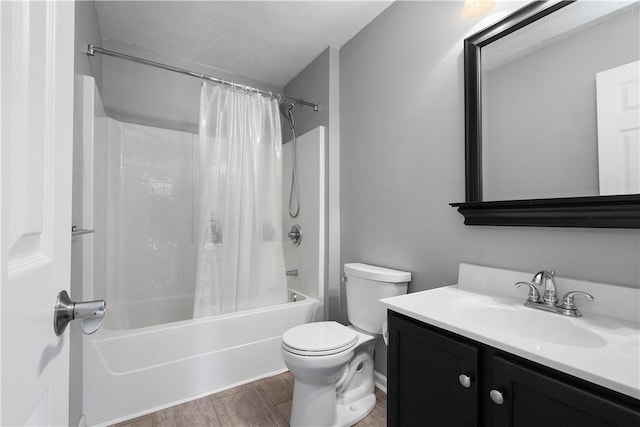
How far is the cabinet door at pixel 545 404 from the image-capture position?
2.01 ft

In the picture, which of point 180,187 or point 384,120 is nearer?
point 384,120

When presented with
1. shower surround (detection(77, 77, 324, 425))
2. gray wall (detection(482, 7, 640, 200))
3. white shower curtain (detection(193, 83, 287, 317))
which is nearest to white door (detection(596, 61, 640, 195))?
gray wall (detection(482, 7, 640, 200))

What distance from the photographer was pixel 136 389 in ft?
5.32

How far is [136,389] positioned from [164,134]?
6.29 feet

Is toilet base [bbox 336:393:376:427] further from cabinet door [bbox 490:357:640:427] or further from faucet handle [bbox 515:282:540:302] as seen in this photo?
faucet handle [bbox 515:282:540:302]

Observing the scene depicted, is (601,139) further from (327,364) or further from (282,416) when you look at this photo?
(282,416)

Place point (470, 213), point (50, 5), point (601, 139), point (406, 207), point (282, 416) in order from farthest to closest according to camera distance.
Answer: point (406, 207)
point (282, 416)
point (470, 213)
point (601, 139)
point (50, 5)

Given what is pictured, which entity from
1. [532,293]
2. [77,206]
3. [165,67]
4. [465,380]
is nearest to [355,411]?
[465,380]

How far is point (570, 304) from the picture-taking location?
1.00 meters

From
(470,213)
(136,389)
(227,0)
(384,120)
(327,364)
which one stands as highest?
(227,0)

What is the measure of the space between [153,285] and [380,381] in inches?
76.4

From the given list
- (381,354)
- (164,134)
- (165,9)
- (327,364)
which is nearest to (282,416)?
(327,364)

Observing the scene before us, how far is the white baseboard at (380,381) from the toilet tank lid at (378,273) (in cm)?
71

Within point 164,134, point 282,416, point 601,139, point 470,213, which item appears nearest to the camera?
point 601,139
